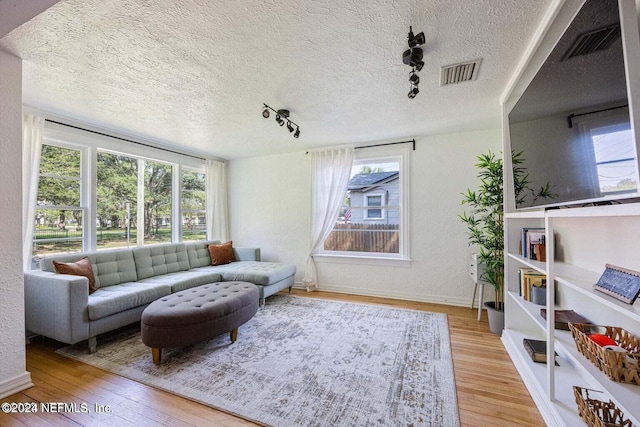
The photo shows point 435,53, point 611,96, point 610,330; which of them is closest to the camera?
point 611,96

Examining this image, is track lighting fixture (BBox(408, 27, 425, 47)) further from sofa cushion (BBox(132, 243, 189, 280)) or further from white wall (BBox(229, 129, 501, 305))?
sofa cushion (BBox(132, 243, 189, 280))

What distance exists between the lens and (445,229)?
359cm

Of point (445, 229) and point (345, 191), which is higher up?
point (345, 191)

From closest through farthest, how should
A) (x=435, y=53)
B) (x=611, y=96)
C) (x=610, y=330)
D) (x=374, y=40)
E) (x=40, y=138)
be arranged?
(x=611, y=96) < (x=610, y=330) < (x=374, y=40) < (x=435, y=53) < (x=40, y=138)

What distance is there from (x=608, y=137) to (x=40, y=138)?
171 inches

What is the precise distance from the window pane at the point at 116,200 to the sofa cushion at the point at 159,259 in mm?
437

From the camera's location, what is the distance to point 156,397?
67.5 inches

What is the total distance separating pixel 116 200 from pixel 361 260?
354 centimetres

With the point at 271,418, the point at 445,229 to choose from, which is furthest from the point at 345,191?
the point at 271,418

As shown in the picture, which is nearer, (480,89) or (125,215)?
(480,89)

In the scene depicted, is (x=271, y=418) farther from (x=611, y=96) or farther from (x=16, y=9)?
(x=16, y=9)

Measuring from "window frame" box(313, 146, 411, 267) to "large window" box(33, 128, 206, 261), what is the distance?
272 centimetres

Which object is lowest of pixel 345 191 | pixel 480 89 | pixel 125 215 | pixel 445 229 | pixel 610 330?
pixel 610 330

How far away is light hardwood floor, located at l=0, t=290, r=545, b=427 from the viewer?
4.97ft
